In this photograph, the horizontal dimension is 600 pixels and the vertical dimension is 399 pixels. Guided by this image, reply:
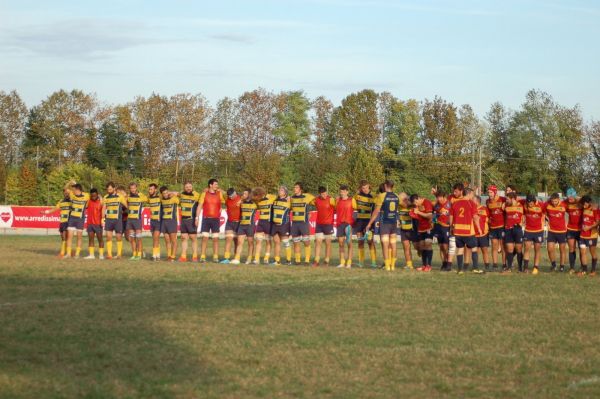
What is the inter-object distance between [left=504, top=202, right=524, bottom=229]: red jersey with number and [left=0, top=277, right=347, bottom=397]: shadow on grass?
7765 mm

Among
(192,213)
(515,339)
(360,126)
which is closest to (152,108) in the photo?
(360,126)

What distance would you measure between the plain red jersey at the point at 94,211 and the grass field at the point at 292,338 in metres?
5.82

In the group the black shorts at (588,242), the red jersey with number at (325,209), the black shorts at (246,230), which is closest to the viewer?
the black shorts at (588,242)

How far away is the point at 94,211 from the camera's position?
23766 mm

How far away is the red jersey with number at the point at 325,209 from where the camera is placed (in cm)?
2269

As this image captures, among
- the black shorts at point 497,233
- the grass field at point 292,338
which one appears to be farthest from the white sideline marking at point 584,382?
the black shorts at point 497,233

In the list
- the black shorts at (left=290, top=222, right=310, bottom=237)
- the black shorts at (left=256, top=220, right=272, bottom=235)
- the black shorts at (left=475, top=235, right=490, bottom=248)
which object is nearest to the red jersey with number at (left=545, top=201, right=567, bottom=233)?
the black shorts at (left=475, top=235, right=490, bottom=248)

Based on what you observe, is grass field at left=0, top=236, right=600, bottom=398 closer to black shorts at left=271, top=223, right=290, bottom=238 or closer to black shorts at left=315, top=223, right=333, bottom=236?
black shorts at left=315, top=223, right=333, bottom=236

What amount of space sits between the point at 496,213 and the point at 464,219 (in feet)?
5.66

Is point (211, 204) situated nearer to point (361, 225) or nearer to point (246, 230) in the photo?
point (246, 230)

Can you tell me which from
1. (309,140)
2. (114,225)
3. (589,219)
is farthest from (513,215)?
(309,140)

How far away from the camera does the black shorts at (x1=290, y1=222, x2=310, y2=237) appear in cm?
2275

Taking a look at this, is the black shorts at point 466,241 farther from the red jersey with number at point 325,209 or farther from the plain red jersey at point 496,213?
the red jersey with number at point 325,209

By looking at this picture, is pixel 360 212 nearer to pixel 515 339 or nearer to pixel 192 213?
pixel 192 213
